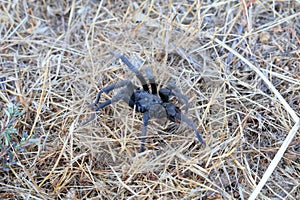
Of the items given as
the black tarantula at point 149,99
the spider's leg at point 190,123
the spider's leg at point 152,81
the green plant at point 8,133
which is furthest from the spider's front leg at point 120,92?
the green plant at point 8,133

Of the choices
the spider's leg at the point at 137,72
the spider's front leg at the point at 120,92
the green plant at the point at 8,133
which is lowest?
the green plant at the point at 8,133

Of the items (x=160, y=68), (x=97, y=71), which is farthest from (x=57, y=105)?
(x=160, y=68)

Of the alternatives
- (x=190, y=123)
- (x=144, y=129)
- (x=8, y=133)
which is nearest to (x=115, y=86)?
(x=144, y=129)

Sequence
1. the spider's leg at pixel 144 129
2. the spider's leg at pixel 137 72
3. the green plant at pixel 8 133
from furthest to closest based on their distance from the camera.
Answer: the spider's leg at pixel 137 72 → the spider's leg at pixel 144 129 → the green plant at pixel 8 133

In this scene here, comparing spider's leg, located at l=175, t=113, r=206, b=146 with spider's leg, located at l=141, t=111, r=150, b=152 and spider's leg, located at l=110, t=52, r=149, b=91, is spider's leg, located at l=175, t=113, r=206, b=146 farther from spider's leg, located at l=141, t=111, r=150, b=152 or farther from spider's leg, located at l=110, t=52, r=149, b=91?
spider's leg, located at l=110, t=52, r=149, b=91

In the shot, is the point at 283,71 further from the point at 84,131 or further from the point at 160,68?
the point at 84,131

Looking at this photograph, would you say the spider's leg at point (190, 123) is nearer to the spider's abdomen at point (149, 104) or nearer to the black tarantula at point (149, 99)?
the black tarantula at point (149, 99)

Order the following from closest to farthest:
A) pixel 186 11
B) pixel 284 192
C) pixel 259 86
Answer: pixel 284 192 < pixel 259 86 < pixel 186 11
